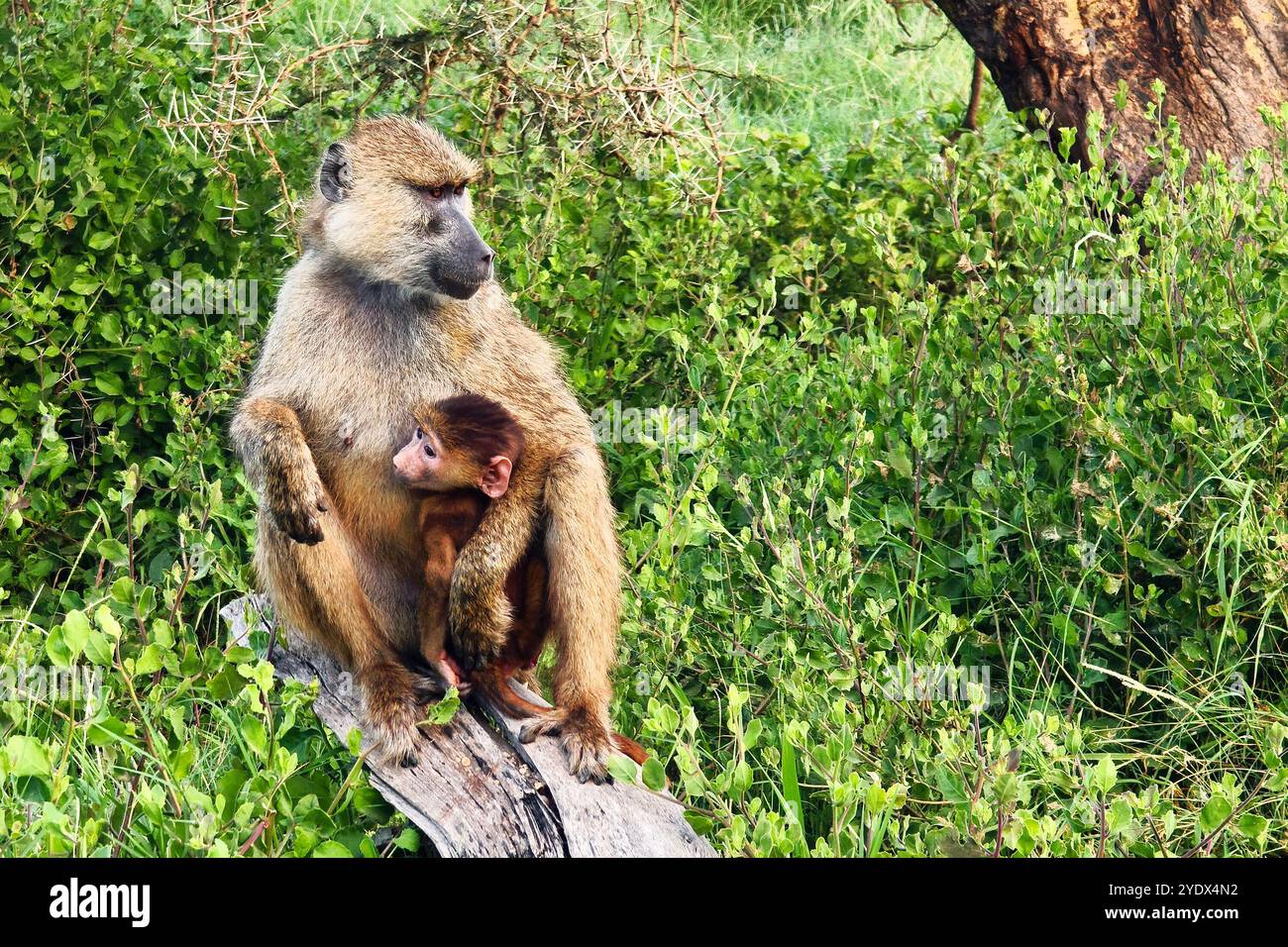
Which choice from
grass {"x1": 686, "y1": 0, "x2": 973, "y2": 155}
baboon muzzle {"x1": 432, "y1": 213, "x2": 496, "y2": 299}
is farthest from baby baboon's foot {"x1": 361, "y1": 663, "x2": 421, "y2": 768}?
grass {"x1": 686, "y1": 0, "x2": 973, "y2": 155}

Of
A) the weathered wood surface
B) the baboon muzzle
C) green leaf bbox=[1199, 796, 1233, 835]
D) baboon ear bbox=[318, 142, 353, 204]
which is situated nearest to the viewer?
green leaf bbox=[1199, 796, 1233, 835]

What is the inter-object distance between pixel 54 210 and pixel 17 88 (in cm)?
50

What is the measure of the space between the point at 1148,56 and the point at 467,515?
3481 mm

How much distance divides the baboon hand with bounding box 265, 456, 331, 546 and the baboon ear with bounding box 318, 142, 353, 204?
2.53 ft

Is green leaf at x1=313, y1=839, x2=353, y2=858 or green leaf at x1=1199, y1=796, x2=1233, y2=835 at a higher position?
green leaf at x1=1199, y1=796, x2=1233, y2=835

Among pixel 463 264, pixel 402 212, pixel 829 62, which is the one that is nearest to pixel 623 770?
pixel 463 264

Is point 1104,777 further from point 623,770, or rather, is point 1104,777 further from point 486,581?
point 486,581

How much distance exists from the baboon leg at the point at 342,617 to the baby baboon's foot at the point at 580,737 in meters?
0.29

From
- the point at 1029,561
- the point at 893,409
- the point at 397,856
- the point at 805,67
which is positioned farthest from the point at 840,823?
the point at 805,67

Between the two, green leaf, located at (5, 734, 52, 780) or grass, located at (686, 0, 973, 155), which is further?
grass, located at (686, 0, 973, 155)

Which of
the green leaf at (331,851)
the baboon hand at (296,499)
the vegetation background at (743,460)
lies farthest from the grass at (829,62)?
the green leaf at (331,851)

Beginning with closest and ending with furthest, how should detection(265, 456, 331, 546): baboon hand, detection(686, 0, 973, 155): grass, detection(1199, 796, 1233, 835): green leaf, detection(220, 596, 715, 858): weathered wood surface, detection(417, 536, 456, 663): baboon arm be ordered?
1. detection(1199, 796, 1233, 835): green leaf
2. detection(220, 596, 715, 858): weathered wood surface
3. detection(265, 456, 331, 546): baboon hand
4. detection(417, 536, 456, 663): baboon arm
5. detection(686, 0, 973, 155): grass

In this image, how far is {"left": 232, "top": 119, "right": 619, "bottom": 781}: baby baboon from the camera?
335 centimetres

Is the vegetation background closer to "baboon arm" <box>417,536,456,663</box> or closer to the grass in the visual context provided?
"baboon arm" <box>417,536,456,663</box>
